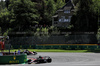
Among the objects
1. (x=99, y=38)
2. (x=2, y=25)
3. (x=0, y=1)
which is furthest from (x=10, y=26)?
(x=0, y=1)

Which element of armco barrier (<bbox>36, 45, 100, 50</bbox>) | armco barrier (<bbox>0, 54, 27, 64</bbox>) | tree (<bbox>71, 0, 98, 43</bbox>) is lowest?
armco barrier (<bbox>36, 45, 100, 50</bbox>)

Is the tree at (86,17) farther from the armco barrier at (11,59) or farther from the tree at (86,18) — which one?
the armco barrier at (11,59)

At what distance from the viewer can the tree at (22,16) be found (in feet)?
229

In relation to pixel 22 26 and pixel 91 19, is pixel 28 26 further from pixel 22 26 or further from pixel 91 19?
pixel 91 19

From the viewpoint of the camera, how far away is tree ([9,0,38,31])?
Result: 69750mm

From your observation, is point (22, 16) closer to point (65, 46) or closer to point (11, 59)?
point (65, 46)

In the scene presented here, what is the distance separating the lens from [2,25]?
8062 centimetres

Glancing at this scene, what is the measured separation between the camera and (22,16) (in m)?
69.5

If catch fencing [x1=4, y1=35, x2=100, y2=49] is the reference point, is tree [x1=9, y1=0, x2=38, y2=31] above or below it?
above

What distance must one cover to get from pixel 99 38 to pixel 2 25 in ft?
155

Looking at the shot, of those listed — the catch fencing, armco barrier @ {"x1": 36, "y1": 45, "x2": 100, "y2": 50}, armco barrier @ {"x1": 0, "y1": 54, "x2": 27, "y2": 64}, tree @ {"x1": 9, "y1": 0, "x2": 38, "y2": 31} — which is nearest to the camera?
armco barrier @ {"x1": 0, "y1": 54, "x2": 27, "y2": 64}

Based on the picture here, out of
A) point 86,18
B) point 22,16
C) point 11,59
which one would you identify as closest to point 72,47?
point 86,18

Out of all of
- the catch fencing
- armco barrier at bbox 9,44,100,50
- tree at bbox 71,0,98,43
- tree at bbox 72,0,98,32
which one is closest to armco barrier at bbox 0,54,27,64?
armco barrier at bbox 9,44,100,50

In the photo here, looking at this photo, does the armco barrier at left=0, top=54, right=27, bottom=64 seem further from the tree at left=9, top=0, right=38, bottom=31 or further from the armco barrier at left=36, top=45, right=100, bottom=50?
the tree at left=9, top=0, right=38, bottom=31
